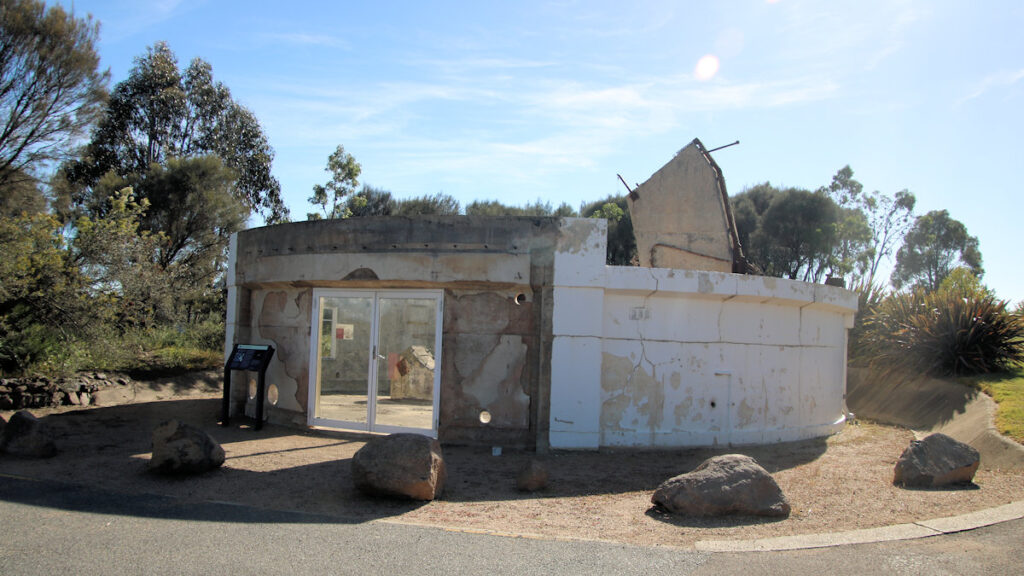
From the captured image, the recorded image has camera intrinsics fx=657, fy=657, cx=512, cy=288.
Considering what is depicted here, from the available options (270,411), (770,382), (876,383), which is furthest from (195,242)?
(876,383)

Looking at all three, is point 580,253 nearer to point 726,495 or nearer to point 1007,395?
point 726,495

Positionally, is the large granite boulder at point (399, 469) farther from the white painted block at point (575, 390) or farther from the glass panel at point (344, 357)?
the glass panel at point (344, 357)

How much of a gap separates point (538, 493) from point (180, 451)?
3.55 metres

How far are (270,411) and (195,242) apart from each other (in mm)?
13384

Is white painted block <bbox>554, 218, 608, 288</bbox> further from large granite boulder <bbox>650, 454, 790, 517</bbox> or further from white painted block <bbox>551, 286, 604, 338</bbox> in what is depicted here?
large granite boulder <bbox>650, 454, 790, 517</bbox>

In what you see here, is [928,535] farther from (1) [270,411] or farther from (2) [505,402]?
(1) [270,411]

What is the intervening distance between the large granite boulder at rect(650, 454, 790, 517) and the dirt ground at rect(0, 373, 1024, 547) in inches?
4.1

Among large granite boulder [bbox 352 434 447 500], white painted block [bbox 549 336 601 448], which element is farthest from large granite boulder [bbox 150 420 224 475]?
white painted block [bbox 549 336 601 448]

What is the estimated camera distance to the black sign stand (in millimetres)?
9398

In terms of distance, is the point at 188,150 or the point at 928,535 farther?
the point at 188,150

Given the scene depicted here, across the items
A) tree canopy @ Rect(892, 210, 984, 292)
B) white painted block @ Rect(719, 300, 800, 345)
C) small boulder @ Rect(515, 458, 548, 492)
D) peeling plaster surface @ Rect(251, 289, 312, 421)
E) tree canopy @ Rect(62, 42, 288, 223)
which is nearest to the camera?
small boulder @ Rect(515, 458, 548, 492)

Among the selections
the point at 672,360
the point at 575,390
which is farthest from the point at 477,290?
the point at 672,360

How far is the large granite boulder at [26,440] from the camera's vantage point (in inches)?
287

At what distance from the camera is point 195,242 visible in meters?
21.2
